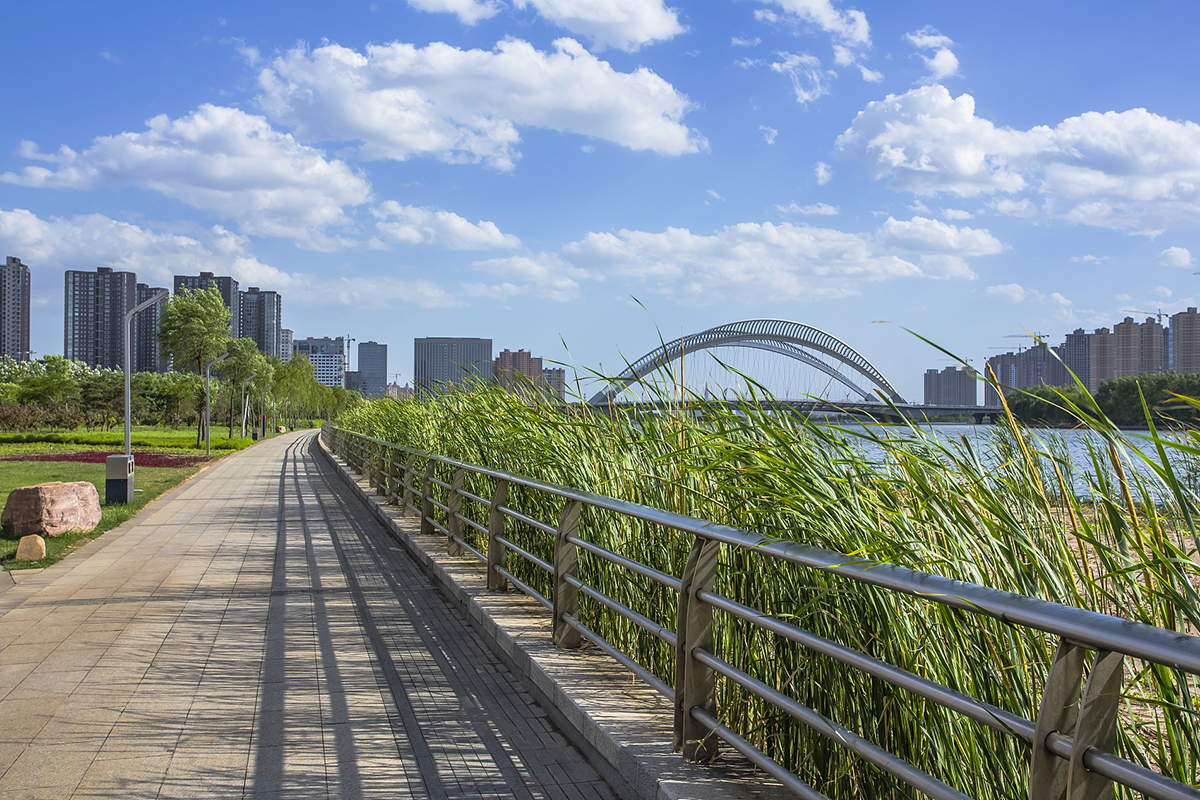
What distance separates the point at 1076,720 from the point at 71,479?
22417 millimetres

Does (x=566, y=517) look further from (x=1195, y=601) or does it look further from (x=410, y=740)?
(x=1195, y=601)

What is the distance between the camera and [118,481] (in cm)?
1310

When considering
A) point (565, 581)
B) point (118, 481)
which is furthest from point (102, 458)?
point (565, 581)

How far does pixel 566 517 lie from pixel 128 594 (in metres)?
4.23

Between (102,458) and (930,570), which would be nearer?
(930,570)

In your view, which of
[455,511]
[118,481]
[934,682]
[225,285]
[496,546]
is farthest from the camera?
[225,285]

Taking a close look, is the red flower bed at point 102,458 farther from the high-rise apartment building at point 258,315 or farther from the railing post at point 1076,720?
the high-rise apartment building at point 258,315

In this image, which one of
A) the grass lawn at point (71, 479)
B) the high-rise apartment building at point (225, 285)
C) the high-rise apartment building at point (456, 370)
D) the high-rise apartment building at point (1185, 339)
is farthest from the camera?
the high-rise apartment building at point (225, 285)

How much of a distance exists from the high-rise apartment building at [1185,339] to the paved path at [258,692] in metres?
15.1

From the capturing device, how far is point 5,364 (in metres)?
86.2

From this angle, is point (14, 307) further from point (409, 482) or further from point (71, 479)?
point (409, 482)

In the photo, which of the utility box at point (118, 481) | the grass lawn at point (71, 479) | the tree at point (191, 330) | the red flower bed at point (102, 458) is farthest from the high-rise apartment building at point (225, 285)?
the utility box at point (118, 481)

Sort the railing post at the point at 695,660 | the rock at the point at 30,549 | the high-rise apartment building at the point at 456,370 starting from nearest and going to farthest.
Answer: the railing post at the point at 695,660
the rock at the point at 30,549
the high-rise apartment building at the point at 456,370

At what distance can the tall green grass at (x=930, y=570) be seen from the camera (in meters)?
Answer: 2.08
